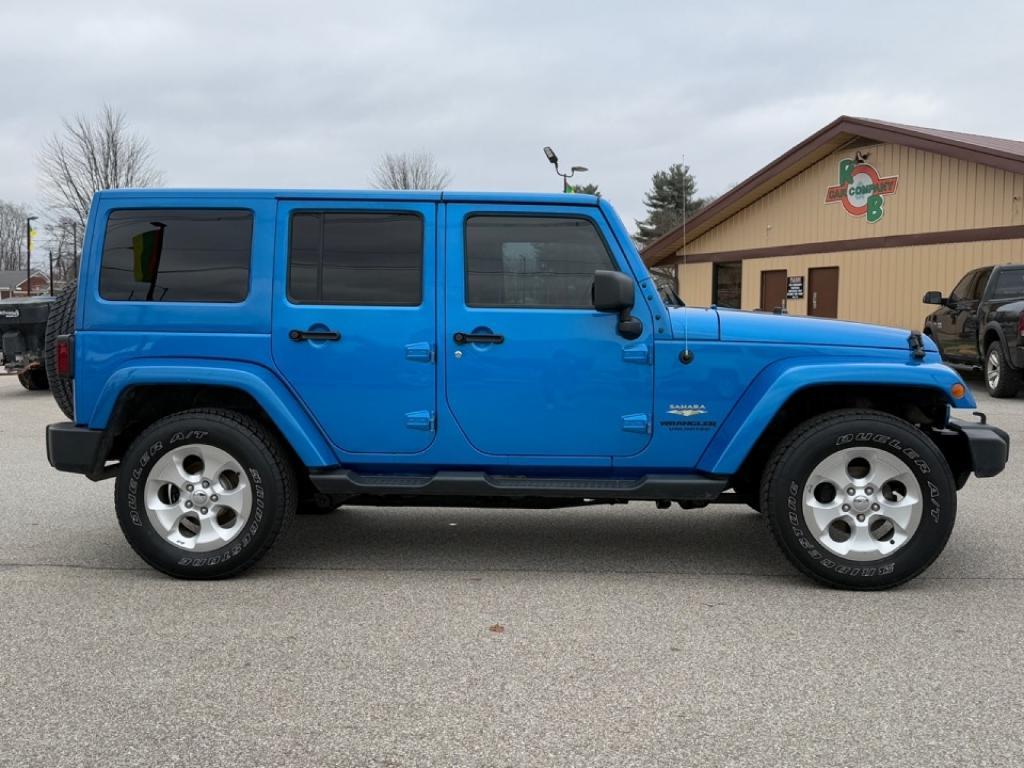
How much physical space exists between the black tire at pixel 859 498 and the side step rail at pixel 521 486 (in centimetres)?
32

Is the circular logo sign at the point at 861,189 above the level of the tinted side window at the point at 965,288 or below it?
above

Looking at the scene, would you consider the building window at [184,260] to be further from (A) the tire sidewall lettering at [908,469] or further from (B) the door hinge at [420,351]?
(A) the tire sidewall lettering at [908,469]

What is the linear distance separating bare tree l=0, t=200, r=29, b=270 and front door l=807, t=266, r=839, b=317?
83.9m

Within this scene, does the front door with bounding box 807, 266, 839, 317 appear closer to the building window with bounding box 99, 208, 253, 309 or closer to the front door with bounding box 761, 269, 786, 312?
the front door with bounding box 761, 269, 786, 312

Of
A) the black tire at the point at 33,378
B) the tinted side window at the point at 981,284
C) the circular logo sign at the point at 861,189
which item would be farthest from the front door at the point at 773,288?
the black tire at the point at 33,378

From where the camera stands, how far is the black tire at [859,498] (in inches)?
165

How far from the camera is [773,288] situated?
81.0 ft

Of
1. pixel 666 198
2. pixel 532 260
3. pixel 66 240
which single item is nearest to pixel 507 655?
pixel 532 260

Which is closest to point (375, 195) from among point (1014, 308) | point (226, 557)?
point (226, 557)

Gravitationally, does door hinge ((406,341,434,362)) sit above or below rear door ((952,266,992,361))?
below

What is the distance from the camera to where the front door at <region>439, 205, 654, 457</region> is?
14.2 ft

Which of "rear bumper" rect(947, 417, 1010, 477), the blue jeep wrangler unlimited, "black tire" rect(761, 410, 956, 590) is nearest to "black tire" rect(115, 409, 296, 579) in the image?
the blue jeep wrangler unlimited

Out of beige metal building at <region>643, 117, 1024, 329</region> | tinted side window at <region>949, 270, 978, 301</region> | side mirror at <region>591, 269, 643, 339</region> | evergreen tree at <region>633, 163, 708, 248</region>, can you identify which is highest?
evergreen tree at <region>633, 163, 708, 248</region>

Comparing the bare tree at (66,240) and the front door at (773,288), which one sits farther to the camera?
the bare tree at (66,240)
